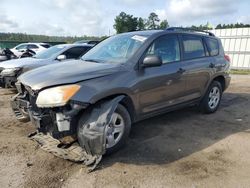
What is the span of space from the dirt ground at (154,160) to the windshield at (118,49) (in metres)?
1.38

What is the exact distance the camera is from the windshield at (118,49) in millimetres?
4250

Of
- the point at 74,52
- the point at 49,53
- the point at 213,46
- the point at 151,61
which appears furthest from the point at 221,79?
the point at 49,53

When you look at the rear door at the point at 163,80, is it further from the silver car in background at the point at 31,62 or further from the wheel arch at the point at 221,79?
the silver car in background at the point at 31,62

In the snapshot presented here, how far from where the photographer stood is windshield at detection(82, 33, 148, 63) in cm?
425

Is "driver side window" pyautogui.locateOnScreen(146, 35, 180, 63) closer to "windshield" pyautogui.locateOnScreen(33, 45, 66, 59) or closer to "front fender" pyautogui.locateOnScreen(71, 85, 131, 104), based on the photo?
"front fender" pyautogui.locateOnScreen(71, 85, 131, 104)

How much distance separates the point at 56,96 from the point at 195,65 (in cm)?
296

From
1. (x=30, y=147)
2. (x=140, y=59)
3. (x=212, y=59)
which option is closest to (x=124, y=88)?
(x=140, y=59)

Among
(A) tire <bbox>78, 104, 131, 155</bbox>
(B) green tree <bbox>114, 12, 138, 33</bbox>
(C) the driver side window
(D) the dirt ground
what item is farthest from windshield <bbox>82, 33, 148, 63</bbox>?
(B) green tree <bbox>114, 12, 138, 33</bbox>

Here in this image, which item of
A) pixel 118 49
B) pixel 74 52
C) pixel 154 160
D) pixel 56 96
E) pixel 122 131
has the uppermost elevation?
pixel 118 49

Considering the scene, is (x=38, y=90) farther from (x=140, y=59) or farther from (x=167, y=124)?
(x=167, y=124)

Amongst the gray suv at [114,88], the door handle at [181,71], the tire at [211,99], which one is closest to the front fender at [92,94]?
the gray suv at [114,88]

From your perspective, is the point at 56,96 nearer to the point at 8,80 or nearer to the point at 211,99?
the point at 211,99

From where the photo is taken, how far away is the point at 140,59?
13.5ft

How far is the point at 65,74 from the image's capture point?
3.60m
